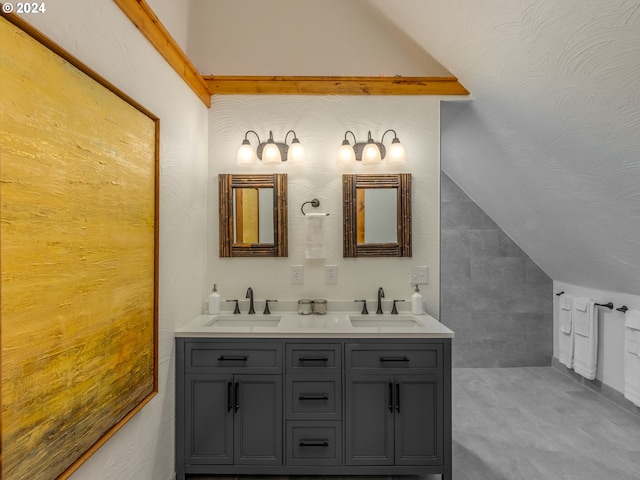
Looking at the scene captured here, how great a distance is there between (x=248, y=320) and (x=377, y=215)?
105cm

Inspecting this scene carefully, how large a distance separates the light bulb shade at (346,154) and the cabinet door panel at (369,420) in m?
1.29

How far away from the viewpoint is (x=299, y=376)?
6.84 feet

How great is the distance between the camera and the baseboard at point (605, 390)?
2916 millimetres

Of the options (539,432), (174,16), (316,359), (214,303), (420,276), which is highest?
(174,16)

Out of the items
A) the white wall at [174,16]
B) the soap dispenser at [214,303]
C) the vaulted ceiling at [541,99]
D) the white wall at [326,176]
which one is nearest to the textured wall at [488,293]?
the vaulted ceiling at [541,99]

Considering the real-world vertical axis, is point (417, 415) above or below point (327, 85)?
below

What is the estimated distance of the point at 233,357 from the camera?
2080mm

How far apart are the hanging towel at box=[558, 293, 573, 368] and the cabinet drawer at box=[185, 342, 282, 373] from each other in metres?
2.75

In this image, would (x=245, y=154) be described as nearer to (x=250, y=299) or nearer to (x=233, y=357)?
(x=250, y=299)

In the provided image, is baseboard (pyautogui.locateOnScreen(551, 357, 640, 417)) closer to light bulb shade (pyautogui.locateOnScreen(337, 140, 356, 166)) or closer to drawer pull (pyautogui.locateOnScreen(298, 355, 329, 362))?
drawer pull (pyautogui.locateOnScreen(298, 355, 329, 362))

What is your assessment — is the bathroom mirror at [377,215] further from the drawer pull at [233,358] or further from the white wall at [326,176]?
the drawer pull at [233,358]

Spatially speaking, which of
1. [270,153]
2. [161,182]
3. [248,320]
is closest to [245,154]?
[270,153]

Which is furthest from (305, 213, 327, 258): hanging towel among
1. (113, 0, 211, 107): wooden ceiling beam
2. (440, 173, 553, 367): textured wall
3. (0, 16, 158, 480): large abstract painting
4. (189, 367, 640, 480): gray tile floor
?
(440, 173, 553, 367): textured wall

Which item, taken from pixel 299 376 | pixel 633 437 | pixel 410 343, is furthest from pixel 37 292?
pixel 633 437
